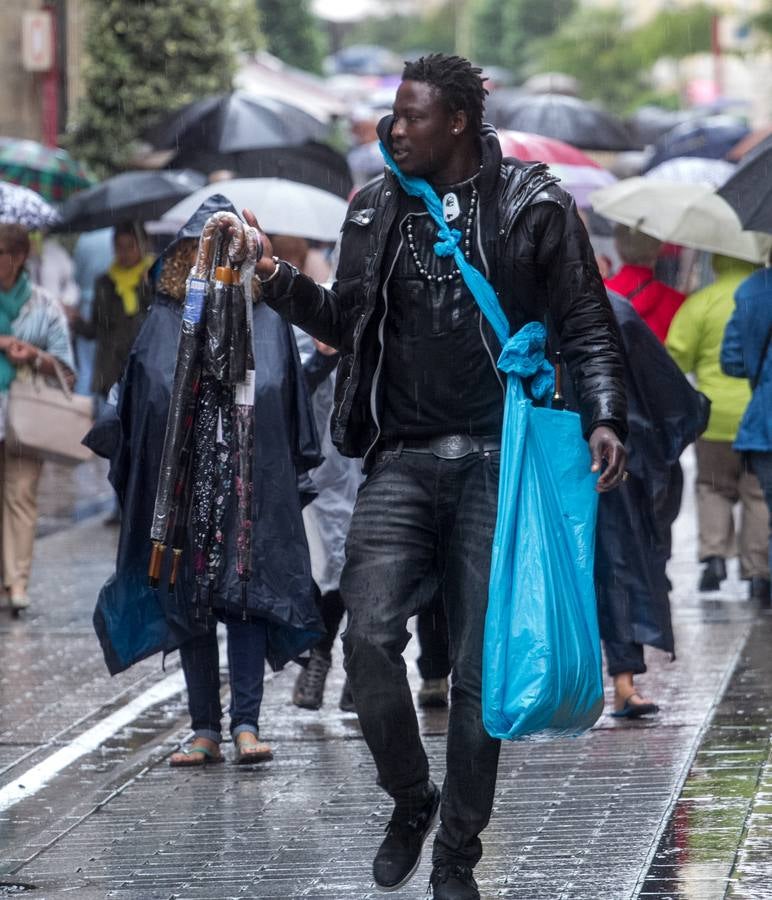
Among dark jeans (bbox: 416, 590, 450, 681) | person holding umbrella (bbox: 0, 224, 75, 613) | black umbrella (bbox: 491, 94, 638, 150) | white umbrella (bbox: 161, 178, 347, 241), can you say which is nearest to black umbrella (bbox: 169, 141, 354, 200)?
black umbrella (bbox: 491, 94, 638, 150)

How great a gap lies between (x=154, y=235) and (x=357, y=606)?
10.9 metres

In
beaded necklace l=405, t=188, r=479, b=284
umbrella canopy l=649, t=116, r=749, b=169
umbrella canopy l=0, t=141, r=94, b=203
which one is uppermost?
umbrella canopy l=649, t=116, r=749, b=169

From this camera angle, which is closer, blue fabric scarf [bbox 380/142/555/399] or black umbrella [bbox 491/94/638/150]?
blue fabric scarf [bbox 380/142/555/399]

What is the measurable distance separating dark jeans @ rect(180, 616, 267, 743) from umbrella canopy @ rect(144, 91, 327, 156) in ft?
27.5

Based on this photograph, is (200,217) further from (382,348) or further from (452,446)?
(452,446)

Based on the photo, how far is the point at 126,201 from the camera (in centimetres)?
1330

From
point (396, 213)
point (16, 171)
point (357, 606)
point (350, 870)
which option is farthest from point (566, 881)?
point (16, 171)

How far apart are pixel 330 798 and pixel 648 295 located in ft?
13.4

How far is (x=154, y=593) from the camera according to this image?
701 centimetres

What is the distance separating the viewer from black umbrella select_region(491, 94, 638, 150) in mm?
15828

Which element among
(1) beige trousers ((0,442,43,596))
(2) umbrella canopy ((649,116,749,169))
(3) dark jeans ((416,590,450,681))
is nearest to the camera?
(3) dark jeans ((416,590,450,681))

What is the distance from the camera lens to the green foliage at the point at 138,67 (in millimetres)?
19562

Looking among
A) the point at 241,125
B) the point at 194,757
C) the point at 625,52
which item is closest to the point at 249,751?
the point at 194,757

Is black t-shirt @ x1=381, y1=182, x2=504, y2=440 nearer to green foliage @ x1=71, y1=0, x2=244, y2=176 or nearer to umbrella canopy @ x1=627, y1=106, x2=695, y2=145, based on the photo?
green foliage @ x1=71, y1=0, x2=244, y2=176
